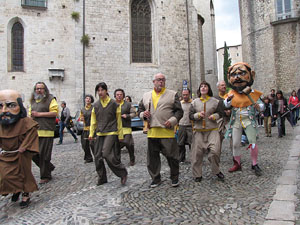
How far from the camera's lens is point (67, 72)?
1980cm

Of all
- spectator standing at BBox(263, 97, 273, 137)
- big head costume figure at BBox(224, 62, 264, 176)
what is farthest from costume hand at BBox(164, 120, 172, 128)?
spectator standing at BBox(263, 97, 273, 137)

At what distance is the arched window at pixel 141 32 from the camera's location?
70.3 ft

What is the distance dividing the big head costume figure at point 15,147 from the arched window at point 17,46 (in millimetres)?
16856

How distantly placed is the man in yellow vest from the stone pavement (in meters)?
0.32

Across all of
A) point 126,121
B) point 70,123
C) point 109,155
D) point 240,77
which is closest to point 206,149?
point 240,77

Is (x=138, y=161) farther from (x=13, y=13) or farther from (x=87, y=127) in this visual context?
(x=13, y=13)

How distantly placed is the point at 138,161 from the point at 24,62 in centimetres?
1516

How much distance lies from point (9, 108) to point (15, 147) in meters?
0.57

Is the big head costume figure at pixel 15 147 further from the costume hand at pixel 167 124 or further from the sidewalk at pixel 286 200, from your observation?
the sidewalk at pixel 286 200

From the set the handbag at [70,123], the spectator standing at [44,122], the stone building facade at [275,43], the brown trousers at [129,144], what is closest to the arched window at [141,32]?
the stone building facade at [275,43]

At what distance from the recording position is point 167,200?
163 inches

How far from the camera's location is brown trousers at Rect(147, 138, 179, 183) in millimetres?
4695

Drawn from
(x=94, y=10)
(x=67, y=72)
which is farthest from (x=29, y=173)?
(x=94, y=10)

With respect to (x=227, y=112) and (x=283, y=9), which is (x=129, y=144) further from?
(x=283, y=9)
